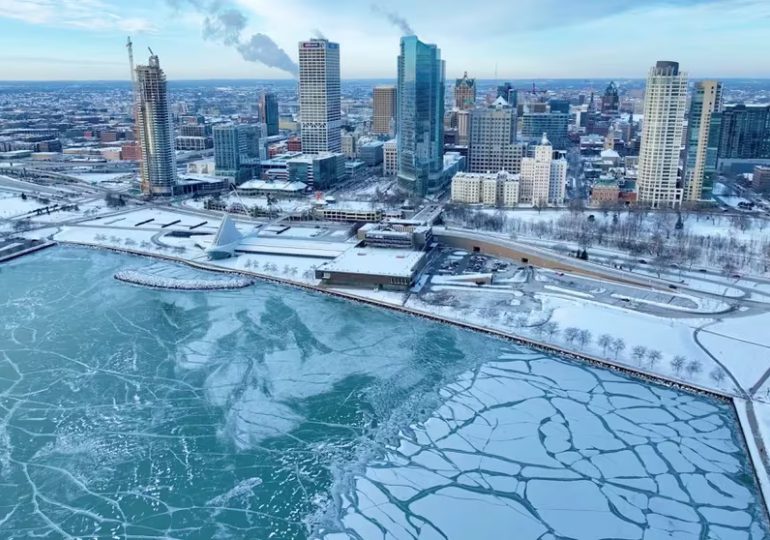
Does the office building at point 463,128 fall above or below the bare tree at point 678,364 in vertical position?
above

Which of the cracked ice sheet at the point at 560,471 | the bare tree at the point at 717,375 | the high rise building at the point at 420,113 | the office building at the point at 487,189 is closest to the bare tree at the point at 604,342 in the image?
the cracked ice sheet at the point at 560,471

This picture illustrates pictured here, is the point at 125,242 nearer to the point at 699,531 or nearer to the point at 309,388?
the point at 309,388

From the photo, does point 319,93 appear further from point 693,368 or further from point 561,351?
point 693,368

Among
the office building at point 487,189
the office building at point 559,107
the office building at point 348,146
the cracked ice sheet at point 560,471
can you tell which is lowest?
the cracked ice sheet at point 560,471

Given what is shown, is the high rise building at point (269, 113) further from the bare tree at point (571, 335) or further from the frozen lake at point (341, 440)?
the bare tree at point (571, 335)

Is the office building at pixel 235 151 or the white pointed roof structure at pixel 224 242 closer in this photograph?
the white pointed roof structure at pixel 224 242

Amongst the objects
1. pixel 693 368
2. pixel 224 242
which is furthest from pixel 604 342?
pixel 224 242

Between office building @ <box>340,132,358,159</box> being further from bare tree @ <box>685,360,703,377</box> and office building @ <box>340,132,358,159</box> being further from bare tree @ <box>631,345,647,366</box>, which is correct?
bare tree @ <box>685,360,703,377</box>

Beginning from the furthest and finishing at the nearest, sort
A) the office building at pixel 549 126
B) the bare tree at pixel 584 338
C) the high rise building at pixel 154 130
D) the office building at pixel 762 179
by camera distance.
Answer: the office building at pixel 549 126, the office building at pixel 762 179, the high rise building at pixel 154 130, the bare tree at pixel 584 338
